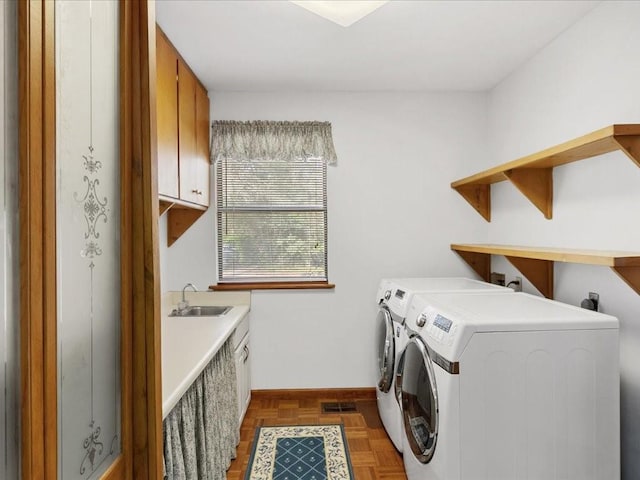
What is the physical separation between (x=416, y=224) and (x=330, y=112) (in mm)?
1125

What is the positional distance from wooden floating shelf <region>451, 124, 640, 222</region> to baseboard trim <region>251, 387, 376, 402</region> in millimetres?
1713

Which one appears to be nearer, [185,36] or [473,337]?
[473,337]

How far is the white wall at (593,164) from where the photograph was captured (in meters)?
1.88

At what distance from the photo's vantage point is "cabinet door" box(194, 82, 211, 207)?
289cm

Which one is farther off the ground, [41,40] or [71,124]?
[41,40]

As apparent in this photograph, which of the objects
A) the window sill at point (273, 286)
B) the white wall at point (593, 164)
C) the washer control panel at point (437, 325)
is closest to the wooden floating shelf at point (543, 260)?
the white wall at point (593, 164)

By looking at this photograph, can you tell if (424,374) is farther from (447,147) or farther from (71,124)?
(447,147)

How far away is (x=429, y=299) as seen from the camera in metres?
2.24

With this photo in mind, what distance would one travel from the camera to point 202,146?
9.88 ft

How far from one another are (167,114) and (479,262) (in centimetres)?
255

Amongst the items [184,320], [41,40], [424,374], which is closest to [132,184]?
[41,40]

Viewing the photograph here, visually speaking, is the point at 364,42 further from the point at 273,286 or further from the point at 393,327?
the point at 273,286

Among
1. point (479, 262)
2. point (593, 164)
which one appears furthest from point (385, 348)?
point (593, 164)

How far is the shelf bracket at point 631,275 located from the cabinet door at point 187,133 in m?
2.21
